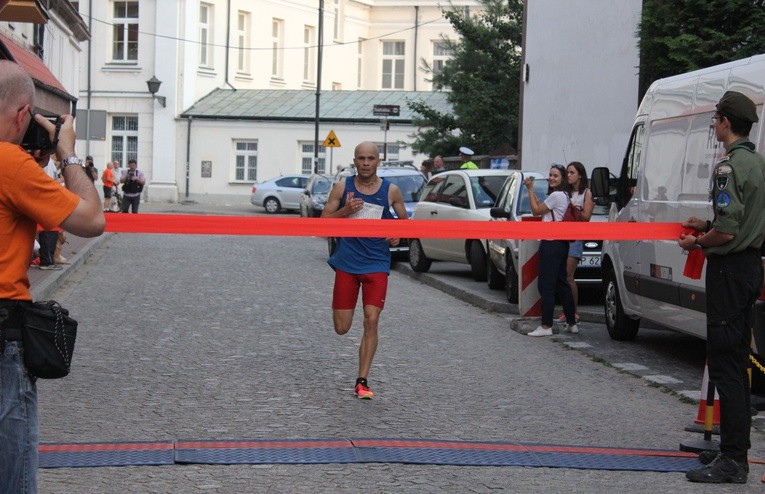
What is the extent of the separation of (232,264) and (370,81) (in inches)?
2072

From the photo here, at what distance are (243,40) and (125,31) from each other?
22.8ft

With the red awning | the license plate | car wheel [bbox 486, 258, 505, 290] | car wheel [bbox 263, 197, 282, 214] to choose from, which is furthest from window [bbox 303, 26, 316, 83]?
the license plate

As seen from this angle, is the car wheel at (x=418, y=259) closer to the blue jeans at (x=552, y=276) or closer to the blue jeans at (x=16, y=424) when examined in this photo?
the blue jeans at (x=552, y=276)

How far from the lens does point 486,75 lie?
39625 millimetres

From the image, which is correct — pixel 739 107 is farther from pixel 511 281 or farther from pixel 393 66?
pixel 393 66

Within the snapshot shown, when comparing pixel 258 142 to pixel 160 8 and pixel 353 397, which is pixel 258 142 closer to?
pixel 160 8

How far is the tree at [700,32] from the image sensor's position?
49.8 feet

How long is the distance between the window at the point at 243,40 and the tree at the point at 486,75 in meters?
22.5

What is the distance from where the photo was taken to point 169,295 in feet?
55.0

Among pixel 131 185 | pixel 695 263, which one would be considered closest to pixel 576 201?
pixel 695 263

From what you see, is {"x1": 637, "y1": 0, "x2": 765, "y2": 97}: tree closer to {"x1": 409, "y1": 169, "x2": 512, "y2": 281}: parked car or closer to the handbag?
{"x1": 409, "y1": 169, "x2": 512, "y2": 281}: parked car

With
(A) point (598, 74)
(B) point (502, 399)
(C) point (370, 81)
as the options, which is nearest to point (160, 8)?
(C) point (370, 81)

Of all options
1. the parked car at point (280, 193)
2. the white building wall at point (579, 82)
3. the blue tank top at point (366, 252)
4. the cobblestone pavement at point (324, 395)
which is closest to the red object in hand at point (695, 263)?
the cobblestone pavement at point (324, 395)

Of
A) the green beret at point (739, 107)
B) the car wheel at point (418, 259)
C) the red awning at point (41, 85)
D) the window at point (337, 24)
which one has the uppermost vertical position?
the window at point (337, 24)
